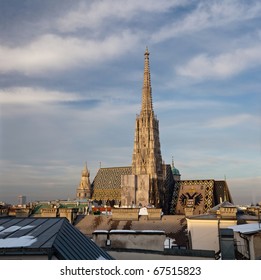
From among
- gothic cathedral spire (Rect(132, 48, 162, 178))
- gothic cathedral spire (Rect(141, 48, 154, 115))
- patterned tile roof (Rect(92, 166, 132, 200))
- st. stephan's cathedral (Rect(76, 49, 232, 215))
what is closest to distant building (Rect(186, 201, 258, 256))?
st. stephan's cathedral (Rect(76, 49, 232, 215))

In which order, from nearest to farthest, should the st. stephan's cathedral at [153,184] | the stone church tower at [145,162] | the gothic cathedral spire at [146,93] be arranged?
the st. stephan's cathedral at [153,184]
the stone church tower at [145,162]
the gothic cathedral spire at [146,93]

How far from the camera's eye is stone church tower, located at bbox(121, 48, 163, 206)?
74062mm

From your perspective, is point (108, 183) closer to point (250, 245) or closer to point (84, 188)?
point (84, 188)

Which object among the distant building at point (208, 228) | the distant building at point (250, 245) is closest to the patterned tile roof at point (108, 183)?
the distant building at point (208, 228)

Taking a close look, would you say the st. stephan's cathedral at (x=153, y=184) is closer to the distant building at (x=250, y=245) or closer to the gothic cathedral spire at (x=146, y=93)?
the gothic cathedral spire at (x=146, y=93)

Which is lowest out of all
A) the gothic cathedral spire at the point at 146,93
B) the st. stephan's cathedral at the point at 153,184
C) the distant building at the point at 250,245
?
the distant building at the point at 250,245

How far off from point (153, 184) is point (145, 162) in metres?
4.85

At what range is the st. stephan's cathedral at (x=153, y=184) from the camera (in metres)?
73.4

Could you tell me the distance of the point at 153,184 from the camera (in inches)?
2955

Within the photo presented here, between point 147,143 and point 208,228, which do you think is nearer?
point 208,228

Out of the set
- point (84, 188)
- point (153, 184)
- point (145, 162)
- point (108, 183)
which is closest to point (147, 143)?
point (145, 162)

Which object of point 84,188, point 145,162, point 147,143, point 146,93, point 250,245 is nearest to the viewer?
point 250,245

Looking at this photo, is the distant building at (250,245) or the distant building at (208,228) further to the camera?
the distant building at (208,228)
